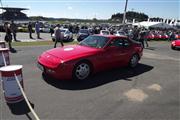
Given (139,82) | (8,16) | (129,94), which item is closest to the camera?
(129,94)

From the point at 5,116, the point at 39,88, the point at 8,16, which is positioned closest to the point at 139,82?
the point at 39,88

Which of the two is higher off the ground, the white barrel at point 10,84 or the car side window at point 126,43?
the car side window at point 126,43

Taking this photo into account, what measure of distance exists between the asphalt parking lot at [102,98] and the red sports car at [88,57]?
35 cm

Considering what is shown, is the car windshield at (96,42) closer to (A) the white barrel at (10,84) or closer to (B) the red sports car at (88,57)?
(B) the red sports car at (88,57)

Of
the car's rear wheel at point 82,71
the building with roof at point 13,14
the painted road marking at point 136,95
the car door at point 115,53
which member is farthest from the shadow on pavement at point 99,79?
the building with roof at point 13,14

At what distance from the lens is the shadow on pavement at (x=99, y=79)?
5984 millimetres

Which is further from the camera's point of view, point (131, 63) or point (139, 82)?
point (131, 63)

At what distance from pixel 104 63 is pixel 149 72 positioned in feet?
7.22

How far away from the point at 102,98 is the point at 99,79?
1.63m

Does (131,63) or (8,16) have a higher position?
(8,16)

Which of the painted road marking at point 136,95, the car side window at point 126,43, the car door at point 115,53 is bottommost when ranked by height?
the painted road marking at point 136,95

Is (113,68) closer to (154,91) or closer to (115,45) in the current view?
(115,45)

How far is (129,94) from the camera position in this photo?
5574 millimetres

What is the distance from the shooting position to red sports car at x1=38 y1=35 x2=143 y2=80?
19.7 ft
